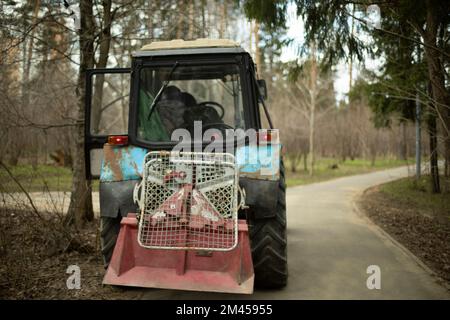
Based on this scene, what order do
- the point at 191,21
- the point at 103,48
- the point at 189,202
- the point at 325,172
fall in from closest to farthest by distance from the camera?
the point at 189,202 < the point at 103,48 < the point at 191,21 < the point at 325,172

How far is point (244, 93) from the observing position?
14.8ft

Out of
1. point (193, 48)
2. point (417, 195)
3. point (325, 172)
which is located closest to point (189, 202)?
point (193, 48)

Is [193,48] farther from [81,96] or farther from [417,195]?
[417,195]

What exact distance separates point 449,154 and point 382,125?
7437mm

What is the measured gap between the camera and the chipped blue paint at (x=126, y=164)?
423 centimetres

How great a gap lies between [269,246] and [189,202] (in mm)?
940

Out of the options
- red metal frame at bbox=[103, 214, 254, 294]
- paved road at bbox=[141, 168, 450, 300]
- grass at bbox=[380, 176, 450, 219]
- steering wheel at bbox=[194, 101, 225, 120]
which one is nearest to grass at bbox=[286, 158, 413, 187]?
grass at bbox=[380, 176, 450, 219]

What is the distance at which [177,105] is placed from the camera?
4.84m

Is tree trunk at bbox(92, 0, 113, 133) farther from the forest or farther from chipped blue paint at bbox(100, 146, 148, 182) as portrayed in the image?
chipped blue paint at bbox(100, 146, 148, 182)

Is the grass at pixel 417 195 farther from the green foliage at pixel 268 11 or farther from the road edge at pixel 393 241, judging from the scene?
the green foliage at pixel 268 11

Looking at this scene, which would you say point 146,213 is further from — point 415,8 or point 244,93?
point 415,8

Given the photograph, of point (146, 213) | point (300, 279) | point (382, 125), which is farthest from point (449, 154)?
point (382, 125)

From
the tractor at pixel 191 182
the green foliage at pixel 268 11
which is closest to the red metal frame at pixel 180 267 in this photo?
the tractor at pixel 191 182

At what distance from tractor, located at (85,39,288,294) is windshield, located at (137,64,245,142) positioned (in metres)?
0.01
